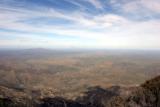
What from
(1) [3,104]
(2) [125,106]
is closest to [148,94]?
(2) [125,106]

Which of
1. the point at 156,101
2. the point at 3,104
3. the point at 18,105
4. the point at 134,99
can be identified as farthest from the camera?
the point at 18,105

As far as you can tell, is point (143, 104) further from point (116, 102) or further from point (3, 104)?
point (3, 104)

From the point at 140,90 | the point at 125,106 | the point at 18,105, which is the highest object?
the point at 140,90

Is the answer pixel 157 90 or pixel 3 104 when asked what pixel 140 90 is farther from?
pixel 3 104

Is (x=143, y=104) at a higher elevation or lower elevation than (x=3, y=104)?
higher

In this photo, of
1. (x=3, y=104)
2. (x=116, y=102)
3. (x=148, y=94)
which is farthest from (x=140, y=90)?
(x=3, y=104)

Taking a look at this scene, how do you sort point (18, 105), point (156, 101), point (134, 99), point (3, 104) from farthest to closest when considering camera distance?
point (18, 105) → point (3, 104) → point (134, 99) → point (156, 101)

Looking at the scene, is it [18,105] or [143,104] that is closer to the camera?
[143,104]

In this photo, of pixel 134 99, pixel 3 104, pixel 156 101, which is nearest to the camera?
pixel 156 101

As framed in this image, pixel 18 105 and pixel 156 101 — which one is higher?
pixel 156 101
